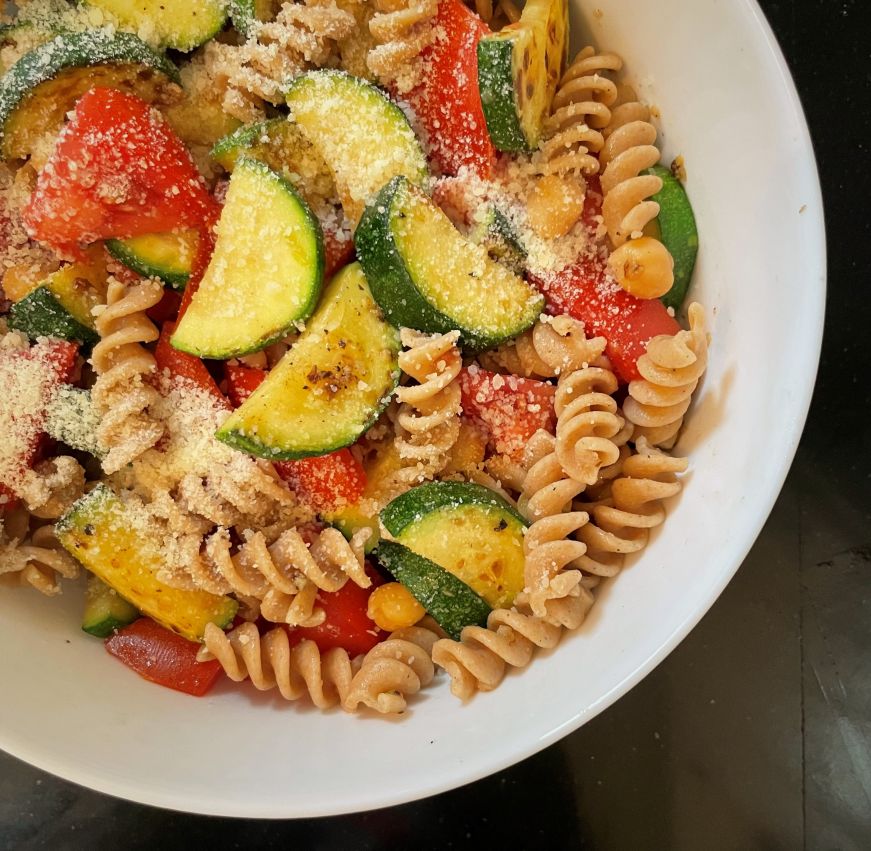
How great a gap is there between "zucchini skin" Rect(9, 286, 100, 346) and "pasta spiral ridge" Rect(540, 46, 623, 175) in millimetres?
1183

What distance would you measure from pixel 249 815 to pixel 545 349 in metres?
1.23

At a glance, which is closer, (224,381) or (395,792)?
(395,792)

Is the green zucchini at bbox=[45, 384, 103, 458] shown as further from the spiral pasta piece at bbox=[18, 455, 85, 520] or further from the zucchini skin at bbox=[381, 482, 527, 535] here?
the zucchini skin at bbox=[381, 482, 527, 535]

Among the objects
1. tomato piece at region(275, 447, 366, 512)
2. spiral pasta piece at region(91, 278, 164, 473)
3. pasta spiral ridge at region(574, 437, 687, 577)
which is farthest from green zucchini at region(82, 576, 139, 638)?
pasta spiral ridge at region(574, 437, 687, 577)

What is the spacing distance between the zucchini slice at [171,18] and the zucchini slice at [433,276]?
2.10ft

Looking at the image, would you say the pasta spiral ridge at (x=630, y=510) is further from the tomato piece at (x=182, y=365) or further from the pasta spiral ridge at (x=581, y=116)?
the tomato piece at (x=182, y=365)

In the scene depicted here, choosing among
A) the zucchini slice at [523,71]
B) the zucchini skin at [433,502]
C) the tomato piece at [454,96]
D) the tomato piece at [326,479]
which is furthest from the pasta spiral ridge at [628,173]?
the tomato piece at [326,479]

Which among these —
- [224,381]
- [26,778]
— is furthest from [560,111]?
[26,778]

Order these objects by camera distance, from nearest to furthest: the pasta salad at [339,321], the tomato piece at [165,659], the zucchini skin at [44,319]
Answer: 1. the pasta salad at [339,321]
2. the zucchini skin at [44,319]
3. the tomato piece at [165,659]

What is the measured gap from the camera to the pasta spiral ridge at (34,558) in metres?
2.05

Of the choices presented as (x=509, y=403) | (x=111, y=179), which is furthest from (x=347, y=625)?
(x=111, y=179)

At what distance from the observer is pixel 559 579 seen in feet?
6.07

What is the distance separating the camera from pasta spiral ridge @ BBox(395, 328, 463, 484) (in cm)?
187

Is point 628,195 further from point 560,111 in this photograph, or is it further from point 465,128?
point 465,128
